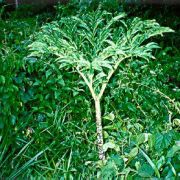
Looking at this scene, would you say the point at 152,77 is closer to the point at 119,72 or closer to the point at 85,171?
the point at 119,72

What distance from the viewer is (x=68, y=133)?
3998 mm

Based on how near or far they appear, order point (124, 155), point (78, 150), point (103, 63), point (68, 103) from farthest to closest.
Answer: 1. point (68, 103)
2. point (78, 150)
3. point (103, 63)
4. point (124, 155)

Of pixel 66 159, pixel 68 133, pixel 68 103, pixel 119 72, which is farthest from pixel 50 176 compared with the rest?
pixel 119 72

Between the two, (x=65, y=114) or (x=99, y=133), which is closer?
(x=99, y=133)

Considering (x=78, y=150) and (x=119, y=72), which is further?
(x=119, y=72)

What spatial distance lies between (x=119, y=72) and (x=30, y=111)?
813mm

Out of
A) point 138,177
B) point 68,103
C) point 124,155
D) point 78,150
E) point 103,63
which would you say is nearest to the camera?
point 138,177

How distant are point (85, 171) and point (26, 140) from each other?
0.69 m

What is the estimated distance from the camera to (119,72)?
4.35m

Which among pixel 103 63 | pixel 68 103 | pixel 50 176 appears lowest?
pixel 50 176

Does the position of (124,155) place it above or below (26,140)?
above

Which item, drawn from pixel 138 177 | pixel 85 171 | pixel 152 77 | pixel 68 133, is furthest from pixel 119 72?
pixel 138 177

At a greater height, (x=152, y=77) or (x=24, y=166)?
(x=152, y=77)

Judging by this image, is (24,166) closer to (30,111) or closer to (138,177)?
(30,111)
